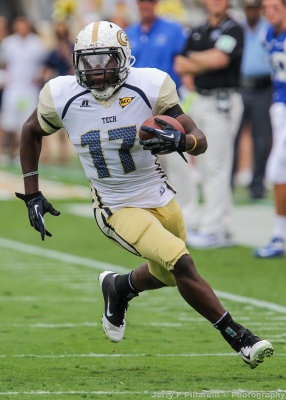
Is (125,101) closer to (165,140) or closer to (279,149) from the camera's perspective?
(165,140)

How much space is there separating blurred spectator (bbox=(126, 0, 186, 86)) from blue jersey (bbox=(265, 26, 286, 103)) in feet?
4.01

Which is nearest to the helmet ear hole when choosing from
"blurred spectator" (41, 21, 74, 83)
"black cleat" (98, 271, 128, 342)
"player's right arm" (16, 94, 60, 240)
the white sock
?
"player's right arm" (16, 94, 60, 240)

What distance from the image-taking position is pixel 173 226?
596 cm

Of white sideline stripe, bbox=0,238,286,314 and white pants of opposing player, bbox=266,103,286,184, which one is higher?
white pants of opposing player, bbox=266,103,286,184

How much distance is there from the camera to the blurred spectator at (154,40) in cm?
987

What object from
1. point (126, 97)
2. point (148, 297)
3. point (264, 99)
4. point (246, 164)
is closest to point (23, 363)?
point (126, 97)

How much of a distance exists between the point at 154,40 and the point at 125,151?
171 inches

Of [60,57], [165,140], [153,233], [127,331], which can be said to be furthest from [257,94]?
[165,140]

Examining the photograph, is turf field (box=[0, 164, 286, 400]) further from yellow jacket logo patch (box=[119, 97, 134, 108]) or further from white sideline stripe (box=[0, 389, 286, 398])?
yellow jacket logo patch (box=[119, 97, 134, 108])

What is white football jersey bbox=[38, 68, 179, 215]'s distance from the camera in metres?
5.70

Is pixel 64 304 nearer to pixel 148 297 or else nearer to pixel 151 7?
pixel 148 297

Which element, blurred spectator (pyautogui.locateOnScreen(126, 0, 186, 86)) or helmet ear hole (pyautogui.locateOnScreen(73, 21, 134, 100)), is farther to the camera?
blurred spectator (pyautogui.locateOnScreen(126, 0, 186, 86))

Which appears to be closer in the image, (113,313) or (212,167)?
(113,313)

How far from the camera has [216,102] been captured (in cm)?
977
